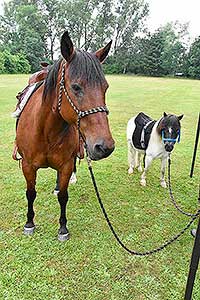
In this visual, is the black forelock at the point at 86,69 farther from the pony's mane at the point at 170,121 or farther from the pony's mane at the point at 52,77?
the pony's mane at the point at 170,121

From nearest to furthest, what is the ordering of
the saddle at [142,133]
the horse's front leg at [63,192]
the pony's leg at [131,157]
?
the horse's front leg at [63,192], the saddle at [142,133], the pony's leg at [131,157]

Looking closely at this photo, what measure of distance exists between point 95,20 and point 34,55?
1261 centimetres

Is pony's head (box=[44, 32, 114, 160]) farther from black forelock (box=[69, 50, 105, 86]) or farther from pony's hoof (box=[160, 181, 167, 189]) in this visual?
pony's hoof (box=[160, 181, 167, 189])

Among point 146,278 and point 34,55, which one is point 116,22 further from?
point 146,278

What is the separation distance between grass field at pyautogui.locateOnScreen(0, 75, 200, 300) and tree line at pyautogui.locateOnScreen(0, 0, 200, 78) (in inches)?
1405

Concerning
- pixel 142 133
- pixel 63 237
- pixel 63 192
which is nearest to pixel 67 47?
pixel 63 192

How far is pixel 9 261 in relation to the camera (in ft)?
7.55

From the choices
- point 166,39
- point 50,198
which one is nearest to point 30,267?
point 50,198

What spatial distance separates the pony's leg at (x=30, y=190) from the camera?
7.92 feet

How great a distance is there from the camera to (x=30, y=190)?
257 centimetres

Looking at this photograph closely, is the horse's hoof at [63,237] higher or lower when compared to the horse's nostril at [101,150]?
lower

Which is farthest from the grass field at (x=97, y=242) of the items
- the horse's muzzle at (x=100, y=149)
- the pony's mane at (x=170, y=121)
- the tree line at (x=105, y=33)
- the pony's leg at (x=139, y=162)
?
the tree line at (x=105, y=33)

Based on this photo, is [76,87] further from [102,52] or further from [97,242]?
[97,242]

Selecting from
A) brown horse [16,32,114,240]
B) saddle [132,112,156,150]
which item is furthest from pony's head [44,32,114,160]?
saddle [132,112,156,150]
